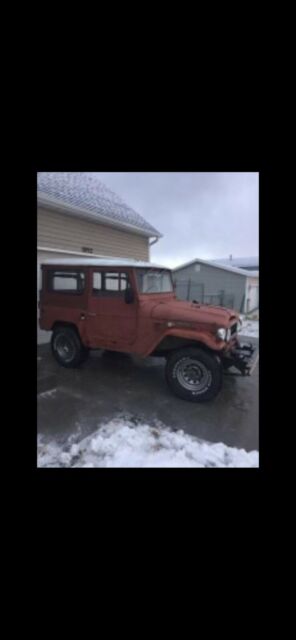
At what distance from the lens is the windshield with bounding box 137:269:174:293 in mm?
4329

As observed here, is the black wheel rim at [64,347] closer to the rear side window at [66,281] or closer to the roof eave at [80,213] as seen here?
the rear side window at [66,281]

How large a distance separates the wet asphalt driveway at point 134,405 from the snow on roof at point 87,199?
163 inches

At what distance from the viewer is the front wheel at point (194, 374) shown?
147 inches

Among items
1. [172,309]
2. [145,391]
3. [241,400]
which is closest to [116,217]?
[172,309]

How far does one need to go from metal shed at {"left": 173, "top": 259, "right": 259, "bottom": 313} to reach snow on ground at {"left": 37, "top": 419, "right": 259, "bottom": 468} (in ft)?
41.2

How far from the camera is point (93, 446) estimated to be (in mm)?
2801

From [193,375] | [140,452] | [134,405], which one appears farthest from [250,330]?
[140,452]

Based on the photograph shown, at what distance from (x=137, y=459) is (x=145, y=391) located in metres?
1.62

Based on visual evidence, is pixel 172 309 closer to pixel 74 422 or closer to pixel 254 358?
pixel 254 358

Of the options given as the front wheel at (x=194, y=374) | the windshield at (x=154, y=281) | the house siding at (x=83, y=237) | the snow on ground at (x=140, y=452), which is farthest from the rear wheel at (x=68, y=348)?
the house siding at (x=83, y=237)

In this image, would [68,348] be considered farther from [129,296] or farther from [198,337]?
[198,337]

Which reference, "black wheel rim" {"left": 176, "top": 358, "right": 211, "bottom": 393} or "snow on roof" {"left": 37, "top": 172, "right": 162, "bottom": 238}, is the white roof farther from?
"snow on roof" {"left": 37, "top": 172, "right": 162, "bottom": 238}

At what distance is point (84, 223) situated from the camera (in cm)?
755

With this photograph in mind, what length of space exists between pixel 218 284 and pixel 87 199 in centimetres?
964
